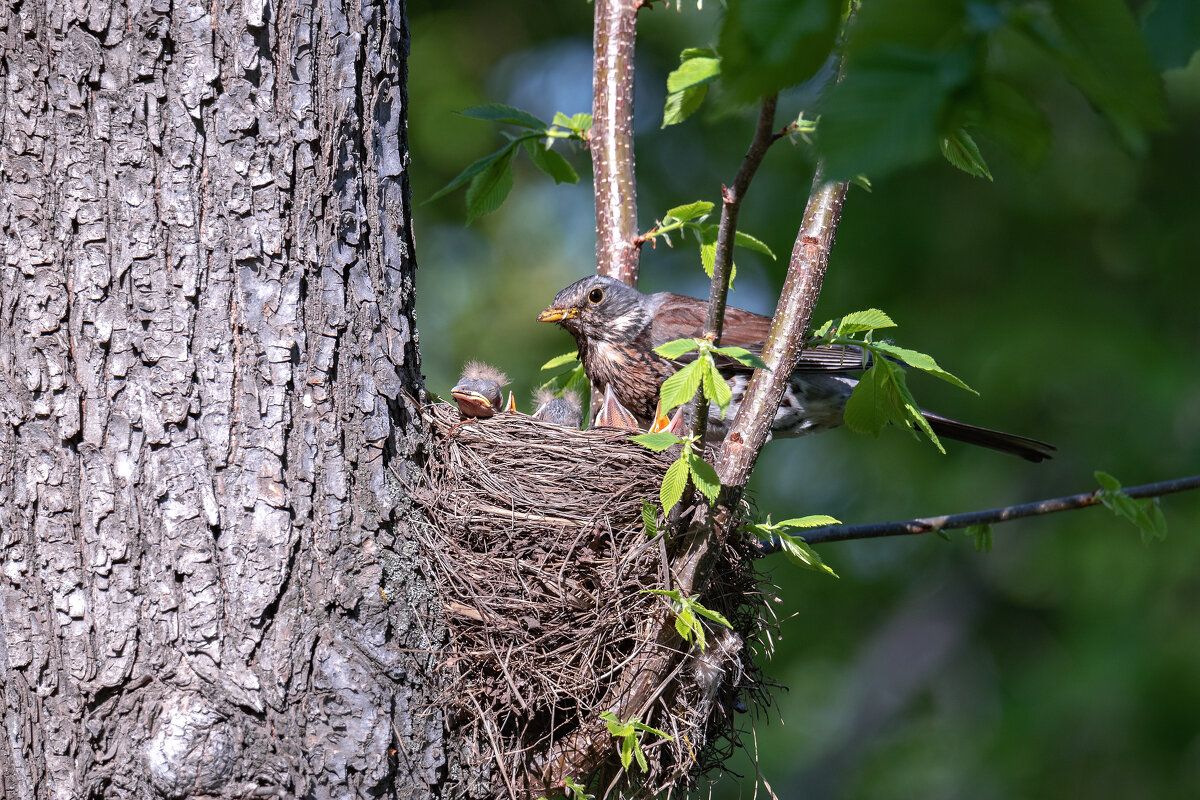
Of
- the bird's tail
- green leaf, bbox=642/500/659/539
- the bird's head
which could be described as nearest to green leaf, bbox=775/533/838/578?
green leaf, bbox=642/500/659/539

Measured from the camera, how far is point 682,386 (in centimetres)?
170

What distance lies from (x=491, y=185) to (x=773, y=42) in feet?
6.89

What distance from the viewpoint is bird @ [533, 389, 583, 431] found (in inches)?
142

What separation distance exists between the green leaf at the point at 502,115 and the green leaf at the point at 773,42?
73.7 inches

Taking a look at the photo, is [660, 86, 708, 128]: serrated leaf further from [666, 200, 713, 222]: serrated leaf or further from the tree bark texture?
the tree bark texture

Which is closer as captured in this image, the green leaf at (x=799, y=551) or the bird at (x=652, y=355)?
the green leaf at (x=799, y=551)

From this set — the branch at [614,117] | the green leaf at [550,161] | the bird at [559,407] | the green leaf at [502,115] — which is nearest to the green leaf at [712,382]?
the green leaf at [502,115]

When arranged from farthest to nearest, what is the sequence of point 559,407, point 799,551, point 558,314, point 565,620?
point 558,314, point 559,407, point 565,620, point 799,551

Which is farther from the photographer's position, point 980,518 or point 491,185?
point 491,185

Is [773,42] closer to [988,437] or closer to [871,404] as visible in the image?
[871,404]

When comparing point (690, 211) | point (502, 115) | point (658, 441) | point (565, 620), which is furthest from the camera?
point (502, 115)

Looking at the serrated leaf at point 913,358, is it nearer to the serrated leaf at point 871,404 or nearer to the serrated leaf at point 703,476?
the serrated leaf at point 871,404

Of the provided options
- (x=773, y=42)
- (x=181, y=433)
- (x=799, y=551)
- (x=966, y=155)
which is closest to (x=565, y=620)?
(x=799, y=551)

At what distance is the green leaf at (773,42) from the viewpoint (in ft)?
3.08
